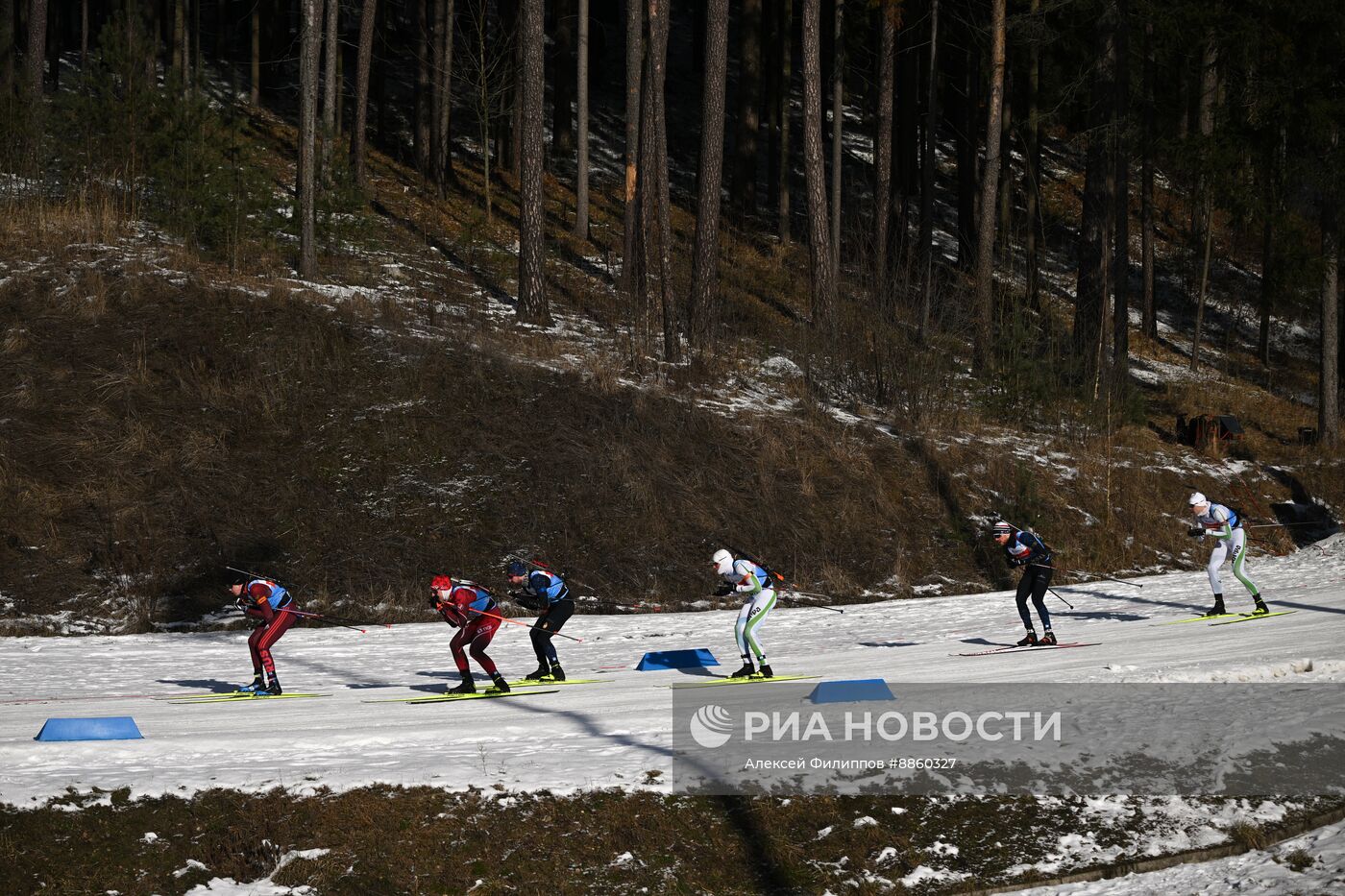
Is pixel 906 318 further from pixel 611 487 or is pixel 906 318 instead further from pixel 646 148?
pixel 611 487

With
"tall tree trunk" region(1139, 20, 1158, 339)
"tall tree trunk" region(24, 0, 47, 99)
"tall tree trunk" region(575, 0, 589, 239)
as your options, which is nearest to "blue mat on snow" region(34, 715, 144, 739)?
"tall tree trunk" region(24, 0, 47, 99)

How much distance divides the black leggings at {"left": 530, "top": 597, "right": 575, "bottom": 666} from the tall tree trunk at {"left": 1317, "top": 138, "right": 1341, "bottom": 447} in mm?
22571

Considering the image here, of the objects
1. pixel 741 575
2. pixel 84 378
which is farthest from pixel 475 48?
pixel 741 575

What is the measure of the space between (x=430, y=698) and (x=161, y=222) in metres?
19.0

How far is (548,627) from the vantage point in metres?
15.2

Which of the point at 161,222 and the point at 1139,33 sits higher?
the point at 1139,33

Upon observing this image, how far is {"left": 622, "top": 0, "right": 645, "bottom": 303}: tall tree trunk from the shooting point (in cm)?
3256

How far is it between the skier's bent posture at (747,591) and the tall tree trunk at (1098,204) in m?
17.8

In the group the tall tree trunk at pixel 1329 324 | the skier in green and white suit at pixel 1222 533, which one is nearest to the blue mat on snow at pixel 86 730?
the skier in green and white suit at pixel 1222 533

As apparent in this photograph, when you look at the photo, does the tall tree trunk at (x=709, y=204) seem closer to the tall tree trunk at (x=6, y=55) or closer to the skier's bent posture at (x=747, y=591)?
the skier's bent posture at (x=747, y=591)

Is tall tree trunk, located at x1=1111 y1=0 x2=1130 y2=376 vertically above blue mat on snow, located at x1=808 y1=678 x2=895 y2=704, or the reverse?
tall tree trunk, located at x1=1111 y1=0 x2=1130 y2=376

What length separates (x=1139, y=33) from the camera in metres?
38.2

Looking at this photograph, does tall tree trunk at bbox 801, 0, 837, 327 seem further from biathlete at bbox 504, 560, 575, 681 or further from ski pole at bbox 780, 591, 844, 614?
biathlete at bbox 504, 560, 575, 681

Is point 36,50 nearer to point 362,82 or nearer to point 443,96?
point 362,82
